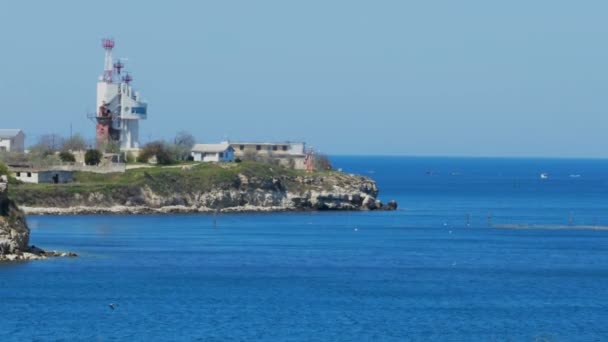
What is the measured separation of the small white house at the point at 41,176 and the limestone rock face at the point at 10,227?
45094 millimetres

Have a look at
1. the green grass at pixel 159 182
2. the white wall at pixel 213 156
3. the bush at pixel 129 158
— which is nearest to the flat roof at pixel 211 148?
the white wall at pixel 213 156

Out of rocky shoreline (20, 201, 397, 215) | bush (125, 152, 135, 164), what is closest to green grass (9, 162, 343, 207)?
rocky shoreline (20, 201, 397, 215)

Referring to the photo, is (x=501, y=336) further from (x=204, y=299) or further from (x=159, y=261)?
(x=159, y=261)

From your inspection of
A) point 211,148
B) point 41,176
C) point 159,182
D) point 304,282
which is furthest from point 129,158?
point 304,282

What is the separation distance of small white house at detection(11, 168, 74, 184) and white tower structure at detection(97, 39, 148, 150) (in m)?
14.8

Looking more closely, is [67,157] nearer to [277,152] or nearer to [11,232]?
[277,152]

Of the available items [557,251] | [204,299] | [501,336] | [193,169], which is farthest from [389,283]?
[193,169]

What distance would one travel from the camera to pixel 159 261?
69562 millimetres

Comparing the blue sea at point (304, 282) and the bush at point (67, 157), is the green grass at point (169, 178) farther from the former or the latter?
the bush at point (67, 157)

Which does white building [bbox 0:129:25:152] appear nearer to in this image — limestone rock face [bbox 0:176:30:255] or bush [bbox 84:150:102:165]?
bush [bbox 84:150:102:165]

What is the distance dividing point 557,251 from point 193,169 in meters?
43.9

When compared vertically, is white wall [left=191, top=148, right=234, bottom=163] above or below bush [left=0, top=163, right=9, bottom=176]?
above

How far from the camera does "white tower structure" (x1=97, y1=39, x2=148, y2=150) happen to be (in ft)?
414

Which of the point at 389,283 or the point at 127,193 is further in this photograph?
the point at 127,193
